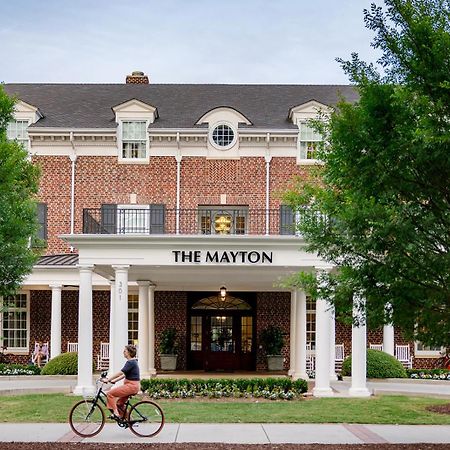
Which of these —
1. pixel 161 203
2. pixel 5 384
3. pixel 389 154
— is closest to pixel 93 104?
pixel 161 203

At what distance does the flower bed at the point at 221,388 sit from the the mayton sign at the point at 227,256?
320 centimetres

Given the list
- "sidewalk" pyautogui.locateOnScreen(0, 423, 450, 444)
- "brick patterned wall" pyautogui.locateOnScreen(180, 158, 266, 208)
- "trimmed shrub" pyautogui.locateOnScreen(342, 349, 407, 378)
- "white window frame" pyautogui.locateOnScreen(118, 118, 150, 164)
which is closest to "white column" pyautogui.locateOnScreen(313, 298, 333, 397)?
"sidewalk" pyautogui.locateOnScreen(0, 423, 450, 444)

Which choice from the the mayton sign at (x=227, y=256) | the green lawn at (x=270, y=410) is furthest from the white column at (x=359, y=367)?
the the mayton sign at (x=227, y=256)

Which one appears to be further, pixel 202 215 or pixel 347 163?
pixel 202 215

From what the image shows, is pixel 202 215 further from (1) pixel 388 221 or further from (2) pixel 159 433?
(1) pixel 388 221

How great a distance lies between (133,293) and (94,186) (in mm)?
4425

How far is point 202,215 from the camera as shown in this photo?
107 feet

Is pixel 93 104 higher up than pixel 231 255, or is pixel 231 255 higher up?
pixel 93 104

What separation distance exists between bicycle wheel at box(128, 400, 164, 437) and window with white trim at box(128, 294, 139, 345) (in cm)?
1758

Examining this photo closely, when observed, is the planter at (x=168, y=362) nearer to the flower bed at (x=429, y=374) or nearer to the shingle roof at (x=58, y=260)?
the shingle roof at (x=58, y=260)

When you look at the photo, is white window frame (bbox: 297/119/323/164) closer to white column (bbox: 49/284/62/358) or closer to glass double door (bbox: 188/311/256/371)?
glass double door (bbox: 188/311/256/371)

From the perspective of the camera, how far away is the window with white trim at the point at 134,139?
109ft

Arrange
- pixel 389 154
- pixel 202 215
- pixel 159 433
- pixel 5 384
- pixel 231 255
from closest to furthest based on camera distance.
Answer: pixel 389 154, pixel 159 433, pixel 231 255, pixel 5 384, pixel 202 215

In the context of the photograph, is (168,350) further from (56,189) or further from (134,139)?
(134,139)
